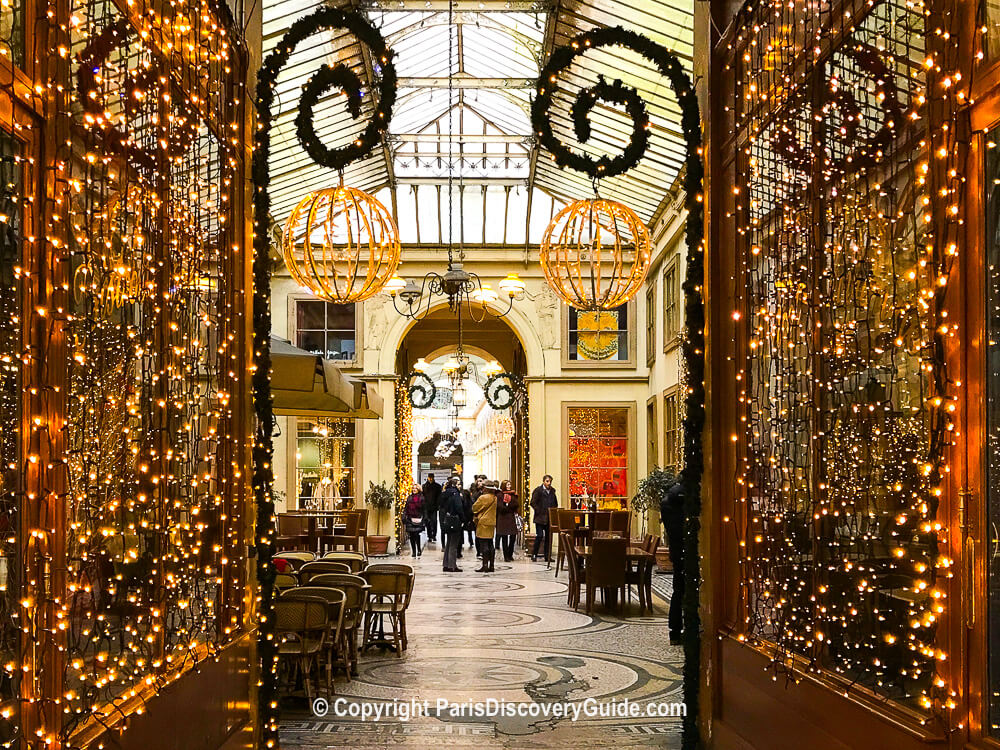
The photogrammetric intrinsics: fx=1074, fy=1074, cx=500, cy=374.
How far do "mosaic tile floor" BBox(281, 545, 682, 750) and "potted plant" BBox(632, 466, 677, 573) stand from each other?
139cm

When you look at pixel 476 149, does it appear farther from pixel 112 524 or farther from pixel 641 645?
pixel 112 524

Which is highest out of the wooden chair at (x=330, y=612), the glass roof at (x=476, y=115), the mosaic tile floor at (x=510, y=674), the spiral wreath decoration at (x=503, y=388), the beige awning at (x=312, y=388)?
the glass roof at (x=476, y=115)

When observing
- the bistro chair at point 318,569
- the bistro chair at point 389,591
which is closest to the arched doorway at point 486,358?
the bistro chair at point 389,591

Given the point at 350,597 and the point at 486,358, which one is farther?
the point at 486,358

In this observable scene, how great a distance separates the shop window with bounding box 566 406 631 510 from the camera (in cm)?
1972

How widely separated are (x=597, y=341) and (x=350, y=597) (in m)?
13.0

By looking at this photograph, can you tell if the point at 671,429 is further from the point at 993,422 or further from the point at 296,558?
the point at 993,422

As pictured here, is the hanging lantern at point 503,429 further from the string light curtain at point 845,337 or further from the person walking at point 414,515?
the string light curtain at point 845,337

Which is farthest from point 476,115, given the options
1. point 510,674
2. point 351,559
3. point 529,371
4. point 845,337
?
point 845,337

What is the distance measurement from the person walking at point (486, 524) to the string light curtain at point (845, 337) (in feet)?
35.7

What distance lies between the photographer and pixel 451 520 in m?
16.3

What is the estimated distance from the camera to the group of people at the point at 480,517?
1599 cm

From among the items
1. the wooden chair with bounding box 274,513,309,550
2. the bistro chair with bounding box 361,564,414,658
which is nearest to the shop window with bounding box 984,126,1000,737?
the bistro chair with bounding box 361,564,414,658

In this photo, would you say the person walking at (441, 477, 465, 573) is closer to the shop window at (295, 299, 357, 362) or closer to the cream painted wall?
the cream painted wall
